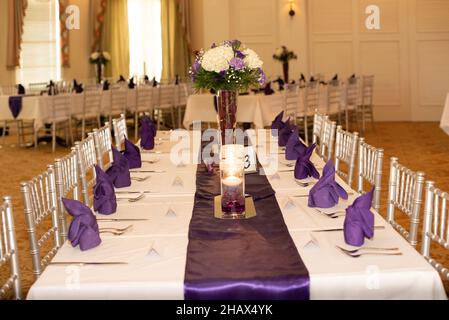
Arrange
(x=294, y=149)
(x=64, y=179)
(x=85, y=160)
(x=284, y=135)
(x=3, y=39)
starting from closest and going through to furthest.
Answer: (x=64, y=179)
(x=85, y=160)
(x=294, y=149)
(x=284, y=135)
(x=3, y=39)

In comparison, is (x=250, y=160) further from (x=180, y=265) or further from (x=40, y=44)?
(x=40, y=44)

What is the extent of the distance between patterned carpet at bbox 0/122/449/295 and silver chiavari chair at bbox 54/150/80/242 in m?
1.30

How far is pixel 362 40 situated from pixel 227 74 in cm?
956

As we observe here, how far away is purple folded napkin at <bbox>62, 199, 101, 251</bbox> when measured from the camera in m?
2.25

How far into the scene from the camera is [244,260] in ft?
6.82

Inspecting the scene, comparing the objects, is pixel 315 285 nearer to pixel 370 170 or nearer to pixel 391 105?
pixel 370 170

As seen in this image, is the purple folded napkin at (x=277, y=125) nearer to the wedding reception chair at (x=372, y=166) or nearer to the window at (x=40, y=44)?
the wedding reception chair at (x=372, y=166)

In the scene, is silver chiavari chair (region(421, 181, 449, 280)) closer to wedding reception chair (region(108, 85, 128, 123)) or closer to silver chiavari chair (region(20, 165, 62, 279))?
silver chiavari chair (region(20, 165, 62, 279))

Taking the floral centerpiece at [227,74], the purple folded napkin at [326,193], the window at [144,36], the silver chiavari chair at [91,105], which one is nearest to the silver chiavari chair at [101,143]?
the floral centerpiece at [227,74]

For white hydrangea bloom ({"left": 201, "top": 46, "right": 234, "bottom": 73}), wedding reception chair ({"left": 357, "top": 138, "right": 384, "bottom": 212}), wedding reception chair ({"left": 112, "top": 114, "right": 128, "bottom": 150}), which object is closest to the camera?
wedding reception chair ({"left": 357, "top": 138, "right": 384, "bottom": 212})

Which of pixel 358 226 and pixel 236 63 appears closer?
pixel 358 226

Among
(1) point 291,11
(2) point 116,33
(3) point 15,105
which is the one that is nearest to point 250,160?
(3) point 15,105

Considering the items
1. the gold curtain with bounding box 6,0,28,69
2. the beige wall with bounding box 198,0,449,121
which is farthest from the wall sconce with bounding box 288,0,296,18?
the gold curtain with bounding box 6,0,28,69

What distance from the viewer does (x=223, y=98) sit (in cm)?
367
